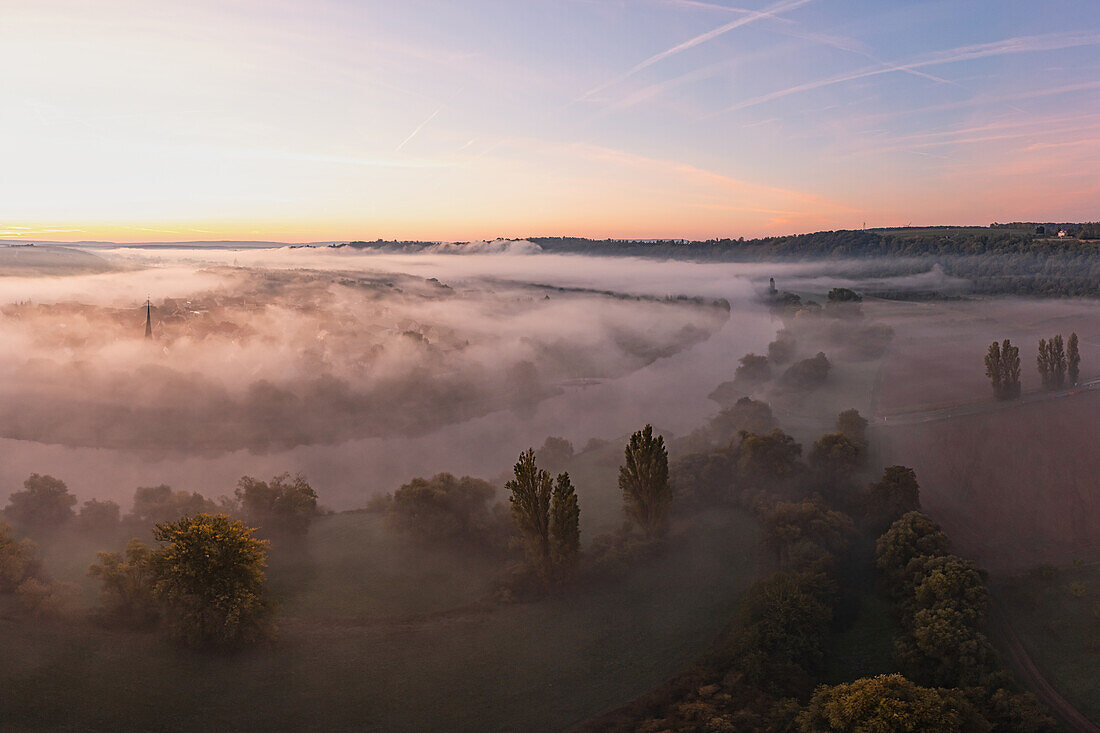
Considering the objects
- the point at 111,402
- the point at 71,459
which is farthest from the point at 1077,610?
the point at 111,402

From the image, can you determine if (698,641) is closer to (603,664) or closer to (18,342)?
(603,664)

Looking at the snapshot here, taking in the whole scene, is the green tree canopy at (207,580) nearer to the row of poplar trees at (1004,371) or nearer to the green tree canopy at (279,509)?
the green tree canopy at (279,509)

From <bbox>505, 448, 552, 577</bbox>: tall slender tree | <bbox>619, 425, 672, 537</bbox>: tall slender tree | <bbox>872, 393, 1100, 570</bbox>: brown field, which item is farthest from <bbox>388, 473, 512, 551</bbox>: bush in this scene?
<bbox>872, 393, 1100, 570</bbox>: brown field

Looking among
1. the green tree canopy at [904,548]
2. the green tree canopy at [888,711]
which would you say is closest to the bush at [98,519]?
the green tree canopy at [888,711]

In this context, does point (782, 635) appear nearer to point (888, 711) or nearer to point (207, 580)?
point (888, 711)

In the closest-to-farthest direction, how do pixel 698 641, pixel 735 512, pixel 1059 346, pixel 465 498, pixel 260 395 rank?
pixel 698 641 < pixel 465 498 < pixel 735 512 < pixel 1059 346 < pixel 260 395
